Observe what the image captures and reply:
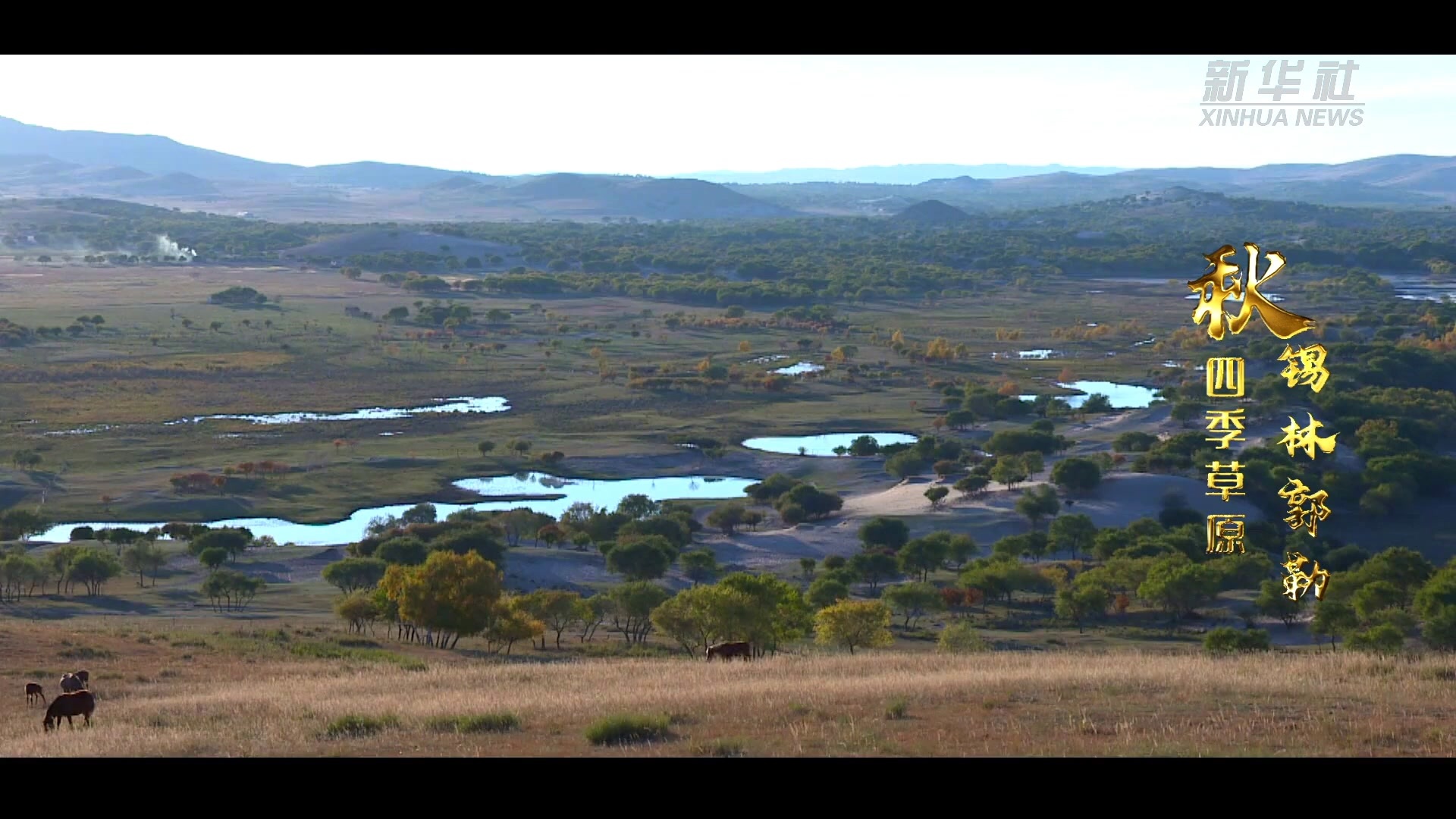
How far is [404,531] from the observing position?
5191 cm

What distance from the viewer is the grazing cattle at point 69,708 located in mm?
14977

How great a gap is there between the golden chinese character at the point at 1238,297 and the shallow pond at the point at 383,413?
224ft

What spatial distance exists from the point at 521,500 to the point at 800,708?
49.6 metres

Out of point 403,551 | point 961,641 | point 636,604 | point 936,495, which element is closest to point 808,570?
point 936,495

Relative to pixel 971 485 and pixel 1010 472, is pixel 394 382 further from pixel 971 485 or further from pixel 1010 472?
pixel 1010 472

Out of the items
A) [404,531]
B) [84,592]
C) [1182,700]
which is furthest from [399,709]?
[404,531]

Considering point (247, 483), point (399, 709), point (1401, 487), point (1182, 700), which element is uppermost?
point (1182, 700)

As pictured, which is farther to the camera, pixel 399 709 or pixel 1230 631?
pixel 1230 631

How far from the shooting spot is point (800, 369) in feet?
334

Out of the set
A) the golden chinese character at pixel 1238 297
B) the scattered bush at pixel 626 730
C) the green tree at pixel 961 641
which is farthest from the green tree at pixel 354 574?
the golden chinese character at pixel 1238 297

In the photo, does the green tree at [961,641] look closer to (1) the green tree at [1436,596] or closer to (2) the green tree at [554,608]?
(2) the green tree at [554,608]

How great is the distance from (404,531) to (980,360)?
62.9 metres

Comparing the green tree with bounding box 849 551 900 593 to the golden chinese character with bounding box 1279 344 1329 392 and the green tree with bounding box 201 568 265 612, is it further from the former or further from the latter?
the golden chinese character with bounding box 1279 344 1329 392

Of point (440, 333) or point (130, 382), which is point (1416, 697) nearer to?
point (130, 382)
